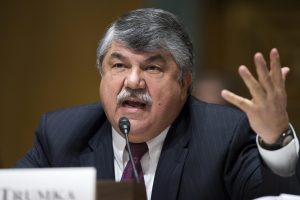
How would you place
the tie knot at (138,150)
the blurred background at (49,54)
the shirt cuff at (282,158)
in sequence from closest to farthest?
the shirt cuff at (282,158), the tie knot at (138,150), the blurred background at (49,54)

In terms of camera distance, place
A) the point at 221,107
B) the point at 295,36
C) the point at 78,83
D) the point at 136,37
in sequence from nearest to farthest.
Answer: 1. the point at 136,37
2. the point at 221,107
3. the point at 78,83
4. the point at 295,36

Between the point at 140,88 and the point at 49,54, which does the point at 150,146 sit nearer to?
the point at 140,88

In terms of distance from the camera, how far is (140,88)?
2.12 m

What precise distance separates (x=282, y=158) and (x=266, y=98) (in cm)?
21

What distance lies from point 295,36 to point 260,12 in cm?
31

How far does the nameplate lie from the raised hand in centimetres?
47

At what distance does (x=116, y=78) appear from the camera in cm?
215

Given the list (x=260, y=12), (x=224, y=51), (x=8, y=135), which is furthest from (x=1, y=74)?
(x=260, y=12)

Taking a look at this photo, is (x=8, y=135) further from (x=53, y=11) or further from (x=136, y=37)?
(x=136, y=37)

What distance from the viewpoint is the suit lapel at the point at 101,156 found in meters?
2.20

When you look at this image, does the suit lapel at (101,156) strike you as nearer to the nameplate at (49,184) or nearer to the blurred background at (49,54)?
the nameplate at (49,184)

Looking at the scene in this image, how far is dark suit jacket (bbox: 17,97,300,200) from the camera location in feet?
6.88

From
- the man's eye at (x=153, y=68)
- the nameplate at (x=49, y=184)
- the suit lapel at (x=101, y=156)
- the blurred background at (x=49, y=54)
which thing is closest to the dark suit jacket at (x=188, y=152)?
the suit lapel at (x=101, y=156)

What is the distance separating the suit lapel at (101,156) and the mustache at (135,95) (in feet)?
0.69
